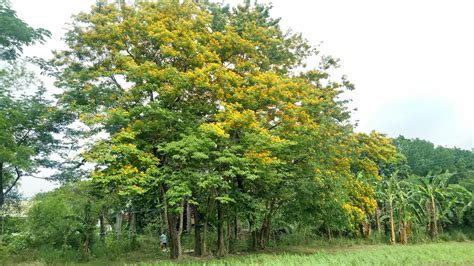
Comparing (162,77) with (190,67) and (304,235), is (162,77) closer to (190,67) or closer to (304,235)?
(190,67)

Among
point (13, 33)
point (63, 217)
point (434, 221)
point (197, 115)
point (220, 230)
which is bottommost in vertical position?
point (434, 221)

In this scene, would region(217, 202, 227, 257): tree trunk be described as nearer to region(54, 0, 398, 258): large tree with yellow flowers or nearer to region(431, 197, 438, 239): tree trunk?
region(54, 0, 398, 258): large tree with yellow flowers

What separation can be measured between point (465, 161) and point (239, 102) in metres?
41.3

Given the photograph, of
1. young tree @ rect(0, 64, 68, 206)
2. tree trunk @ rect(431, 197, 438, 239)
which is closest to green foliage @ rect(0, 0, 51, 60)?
young tree @ rect(0, 64, 68, 206)

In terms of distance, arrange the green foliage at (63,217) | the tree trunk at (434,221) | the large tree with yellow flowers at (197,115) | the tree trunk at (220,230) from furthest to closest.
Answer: the tree trunk at (434,221)
the green foliage at (63,217)
the tree trunk at (220,230)
the large tree with yellow flowers at (197,115)

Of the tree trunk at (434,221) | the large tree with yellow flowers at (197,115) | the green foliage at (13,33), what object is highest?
the green foliage at (13,33)

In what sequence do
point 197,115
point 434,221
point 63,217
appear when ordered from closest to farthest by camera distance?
point 197,115
point 63,217
point 434,221

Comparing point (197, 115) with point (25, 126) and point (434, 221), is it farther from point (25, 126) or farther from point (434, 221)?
point (434, 221)

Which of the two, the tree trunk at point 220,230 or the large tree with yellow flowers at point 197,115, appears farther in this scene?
the tree trunk at point 220,230

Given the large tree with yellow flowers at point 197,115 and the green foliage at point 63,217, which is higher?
the large tree with yellow flowers at point 197,115

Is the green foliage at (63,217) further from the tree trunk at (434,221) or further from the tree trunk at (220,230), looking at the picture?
the tree trunk at (434,221)

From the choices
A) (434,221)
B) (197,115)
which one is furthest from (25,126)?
(434,221)

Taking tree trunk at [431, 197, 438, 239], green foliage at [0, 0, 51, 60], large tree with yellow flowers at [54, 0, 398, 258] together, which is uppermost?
green foliage at [0, 0, 51, 60]

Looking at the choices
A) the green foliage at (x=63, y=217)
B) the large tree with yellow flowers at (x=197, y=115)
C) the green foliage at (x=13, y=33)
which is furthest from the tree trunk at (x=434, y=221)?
the green foliage at (x=13, y=33)
